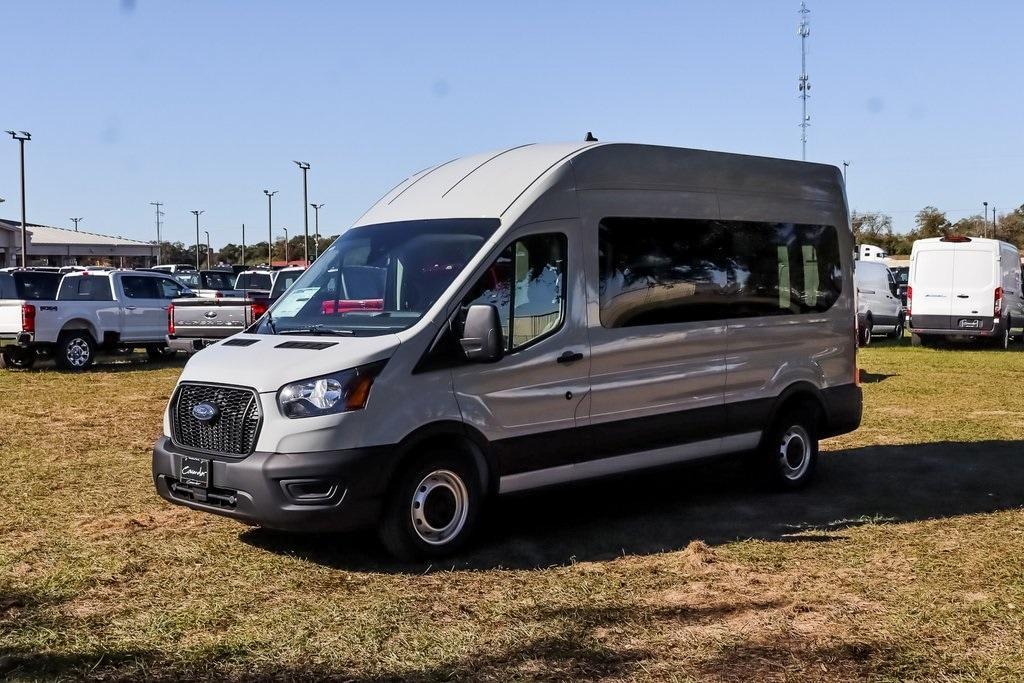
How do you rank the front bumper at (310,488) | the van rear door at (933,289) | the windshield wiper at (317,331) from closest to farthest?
the front bumper at (310,488), the windshield wiper at (317,331), the van rear door at (933,289)

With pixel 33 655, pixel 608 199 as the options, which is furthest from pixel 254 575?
pixel 608 199

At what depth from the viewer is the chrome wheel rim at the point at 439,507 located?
22.1 ft

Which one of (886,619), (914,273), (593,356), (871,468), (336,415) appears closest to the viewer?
(886,619)

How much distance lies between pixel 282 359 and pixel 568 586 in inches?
83.3

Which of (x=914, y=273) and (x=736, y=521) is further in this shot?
(x=914, y=273)

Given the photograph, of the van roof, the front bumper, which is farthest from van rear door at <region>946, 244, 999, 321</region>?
the front bumper

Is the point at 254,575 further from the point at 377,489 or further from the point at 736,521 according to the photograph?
the point at 736,521

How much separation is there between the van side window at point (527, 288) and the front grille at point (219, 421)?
1.44m

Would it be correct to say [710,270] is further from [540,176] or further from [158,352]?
[158,352]

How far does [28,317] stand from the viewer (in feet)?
63.4

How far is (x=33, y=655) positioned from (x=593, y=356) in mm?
3843

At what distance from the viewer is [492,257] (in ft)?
23.0

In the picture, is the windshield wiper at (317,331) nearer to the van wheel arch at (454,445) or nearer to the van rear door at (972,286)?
the van wheel arch at (454,445)

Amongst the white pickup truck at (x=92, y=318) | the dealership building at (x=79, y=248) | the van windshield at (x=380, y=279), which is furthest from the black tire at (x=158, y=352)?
the dealership building at (x=79, y=248)
